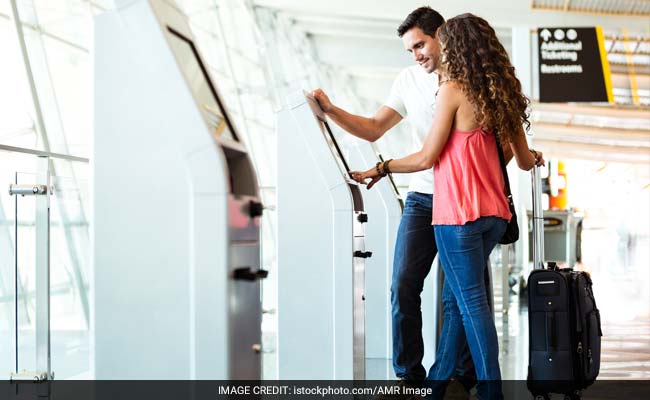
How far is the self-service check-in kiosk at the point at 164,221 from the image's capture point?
62.6 inches

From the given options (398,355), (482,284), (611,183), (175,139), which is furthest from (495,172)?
(611,183)

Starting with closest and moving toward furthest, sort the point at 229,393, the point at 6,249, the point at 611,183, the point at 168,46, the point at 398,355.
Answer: the point at 229,393 < the point at 168,46 < the point at 398,355 < the point at 6,249 < the point at 611,183

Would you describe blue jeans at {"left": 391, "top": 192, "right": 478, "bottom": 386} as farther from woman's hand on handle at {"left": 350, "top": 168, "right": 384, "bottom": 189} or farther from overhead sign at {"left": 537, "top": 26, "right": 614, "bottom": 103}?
overhead sign at {"left": 537, "top": 26, "right": 614, "bottom": 103}

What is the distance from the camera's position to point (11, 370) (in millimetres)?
3084

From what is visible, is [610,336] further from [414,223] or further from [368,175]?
[368,175]

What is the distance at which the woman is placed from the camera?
99.3 inches

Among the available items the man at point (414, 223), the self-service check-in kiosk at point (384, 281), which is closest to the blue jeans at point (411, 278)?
the man at point (414, 223)

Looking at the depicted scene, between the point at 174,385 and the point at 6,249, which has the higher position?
the point at 6,249

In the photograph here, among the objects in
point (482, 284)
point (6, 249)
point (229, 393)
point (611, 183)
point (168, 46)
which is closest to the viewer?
point (229, 393)

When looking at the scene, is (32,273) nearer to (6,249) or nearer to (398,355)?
(6,249)

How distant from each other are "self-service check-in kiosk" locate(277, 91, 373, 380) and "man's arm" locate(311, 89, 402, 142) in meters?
0.05

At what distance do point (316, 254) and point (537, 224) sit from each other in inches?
41.1

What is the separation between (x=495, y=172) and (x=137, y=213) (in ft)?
4.34

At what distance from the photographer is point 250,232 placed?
5.58 feet
